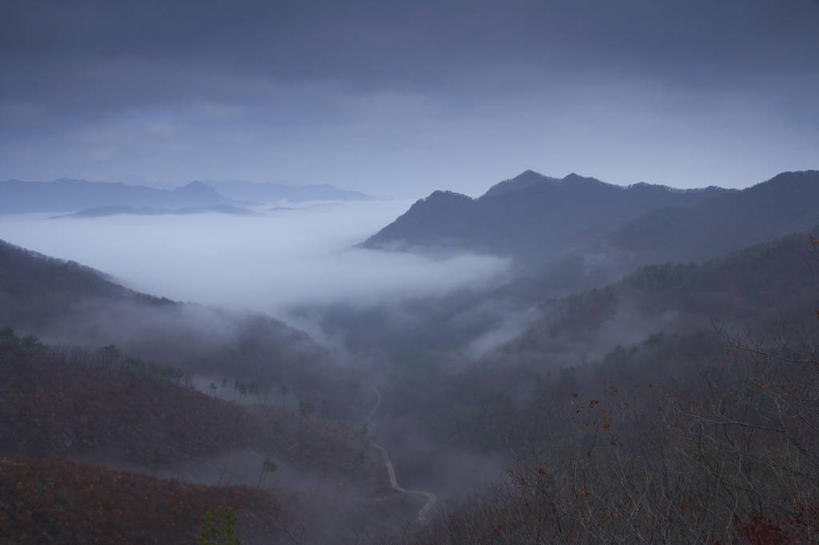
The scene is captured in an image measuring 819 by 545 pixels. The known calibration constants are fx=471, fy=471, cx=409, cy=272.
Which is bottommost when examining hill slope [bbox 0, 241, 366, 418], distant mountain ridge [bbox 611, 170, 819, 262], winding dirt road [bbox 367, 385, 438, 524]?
winding dirt road [bbox 367, 385, 438, 524]

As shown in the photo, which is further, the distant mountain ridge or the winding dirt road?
the distant mountain ridge

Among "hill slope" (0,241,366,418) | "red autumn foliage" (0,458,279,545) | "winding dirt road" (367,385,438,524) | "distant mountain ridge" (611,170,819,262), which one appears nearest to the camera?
"red autumn foliage" (0,458,279,545)

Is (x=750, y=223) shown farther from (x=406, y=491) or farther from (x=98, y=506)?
(x=98, y=506)

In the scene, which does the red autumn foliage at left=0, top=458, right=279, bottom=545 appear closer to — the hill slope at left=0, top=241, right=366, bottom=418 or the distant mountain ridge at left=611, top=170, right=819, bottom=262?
the hill slope at left=0, top=241, right=366, bottom=418

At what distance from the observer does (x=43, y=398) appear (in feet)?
173

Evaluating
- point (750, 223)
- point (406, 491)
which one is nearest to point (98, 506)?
point (406, 491)

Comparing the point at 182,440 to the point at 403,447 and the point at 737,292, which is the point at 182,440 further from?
the point at 737,292

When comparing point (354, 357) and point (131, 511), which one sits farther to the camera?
point (354, 357)

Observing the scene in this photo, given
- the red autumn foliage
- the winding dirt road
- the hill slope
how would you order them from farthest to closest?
1. the hill slope
2. the winding dirt road
3. the red autumn foliage

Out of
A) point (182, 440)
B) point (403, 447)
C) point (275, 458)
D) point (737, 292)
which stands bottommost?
point (403, 447)

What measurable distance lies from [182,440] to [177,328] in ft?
266

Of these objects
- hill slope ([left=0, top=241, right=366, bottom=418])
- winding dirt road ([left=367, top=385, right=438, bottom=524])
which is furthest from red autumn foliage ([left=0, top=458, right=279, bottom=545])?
hill slope ([left=0, top=241, right=366, bottom=418])

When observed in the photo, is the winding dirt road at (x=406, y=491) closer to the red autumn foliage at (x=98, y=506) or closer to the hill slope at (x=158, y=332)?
the red autumn foliage at (x=98, y=506)

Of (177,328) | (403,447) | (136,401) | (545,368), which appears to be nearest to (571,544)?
(136,401)
